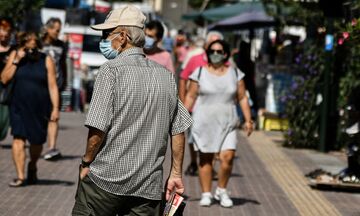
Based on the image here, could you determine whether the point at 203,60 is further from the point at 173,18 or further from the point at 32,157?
the point at 173,18

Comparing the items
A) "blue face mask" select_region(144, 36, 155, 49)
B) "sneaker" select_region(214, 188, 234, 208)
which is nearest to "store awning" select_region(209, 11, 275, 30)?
"blue face mask" select_region(144, 36, 155, 49)

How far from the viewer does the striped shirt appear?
19.2 ft

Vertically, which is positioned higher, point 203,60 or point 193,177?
point 203,60

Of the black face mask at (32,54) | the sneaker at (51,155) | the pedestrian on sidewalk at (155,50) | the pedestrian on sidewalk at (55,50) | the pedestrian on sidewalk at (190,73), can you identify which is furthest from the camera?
the pedestrian on sidewalk at (55,50)

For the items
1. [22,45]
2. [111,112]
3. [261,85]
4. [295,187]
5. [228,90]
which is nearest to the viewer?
[111,112]

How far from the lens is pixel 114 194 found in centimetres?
589

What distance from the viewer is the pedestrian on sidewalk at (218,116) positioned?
1094 cm

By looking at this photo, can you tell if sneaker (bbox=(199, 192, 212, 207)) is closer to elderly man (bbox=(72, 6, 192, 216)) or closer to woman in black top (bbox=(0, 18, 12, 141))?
woman in black top (bbox=(0, 18, 12, 141))

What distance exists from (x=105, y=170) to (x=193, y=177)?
7743mm

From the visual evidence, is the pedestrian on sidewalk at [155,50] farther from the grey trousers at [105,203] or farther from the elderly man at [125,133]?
the grey trousers at [105,203]

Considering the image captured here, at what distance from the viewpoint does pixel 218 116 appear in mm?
11000

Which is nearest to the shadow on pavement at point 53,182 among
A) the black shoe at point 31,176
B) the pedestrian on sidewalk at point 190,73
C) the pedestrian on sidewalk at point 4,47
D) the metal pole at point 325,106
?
the black shoe at point 31,176

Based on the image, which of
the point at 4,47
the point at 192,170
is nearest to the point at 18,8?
the point at 4,47

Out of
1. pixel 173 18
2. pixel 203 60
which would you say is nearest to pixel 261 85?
pixel 203 60
